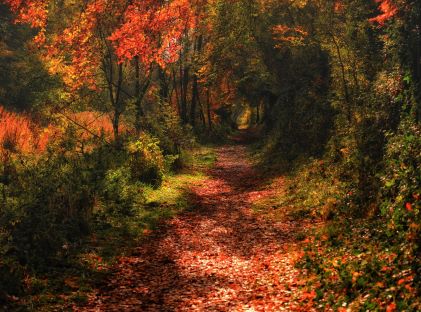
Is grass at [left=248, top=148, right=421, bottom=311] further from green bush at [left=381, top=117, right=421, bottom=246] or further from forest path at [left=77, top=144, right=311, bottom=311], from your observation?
forest path at [left=77, top=144, right=311, bottom=311]

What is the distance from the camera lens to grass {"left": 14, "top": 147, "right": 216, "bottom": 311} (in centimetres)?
682

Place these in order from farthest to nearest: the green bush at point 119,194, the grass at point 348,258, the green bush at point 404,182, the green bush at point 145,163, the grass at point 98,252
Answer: the green bush at point 145,163, the green bush at point 119,194, the green bush at point 404,182, the grass at point 98,252, the grass at point 348,258

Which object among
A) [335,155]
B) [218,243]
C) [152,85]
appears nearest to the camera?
[218,243]

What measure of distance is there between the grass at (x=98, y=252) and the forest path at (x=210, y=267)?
0.98 ft

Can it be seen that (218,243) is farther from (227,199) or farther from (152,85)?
(152,85)

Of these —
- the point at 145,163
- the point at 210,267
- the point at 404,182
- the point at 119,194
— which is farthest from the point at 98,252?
the point at 404,182

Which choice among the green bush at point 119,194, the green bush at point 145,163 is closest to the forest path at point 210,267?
the green bush at point 119,194

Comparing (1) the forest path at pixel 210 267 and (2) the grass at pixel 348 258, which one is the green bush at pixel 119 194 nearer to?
(1) the forest path at pixel 210 267

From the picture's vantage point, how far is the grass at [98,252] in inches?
269

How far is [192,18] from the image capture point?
25562 mm

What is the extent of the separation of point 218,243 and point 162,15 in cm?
1279

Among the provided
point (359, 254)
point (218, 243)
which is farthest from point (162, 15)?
point (359, 254)

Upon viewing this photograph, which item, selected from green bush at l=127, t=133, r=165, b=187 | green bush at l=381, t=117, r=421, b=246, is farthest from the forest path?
green bush at l=127, t=133, r=165, b=187

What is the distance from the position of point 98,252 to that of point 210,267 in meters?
2.68
